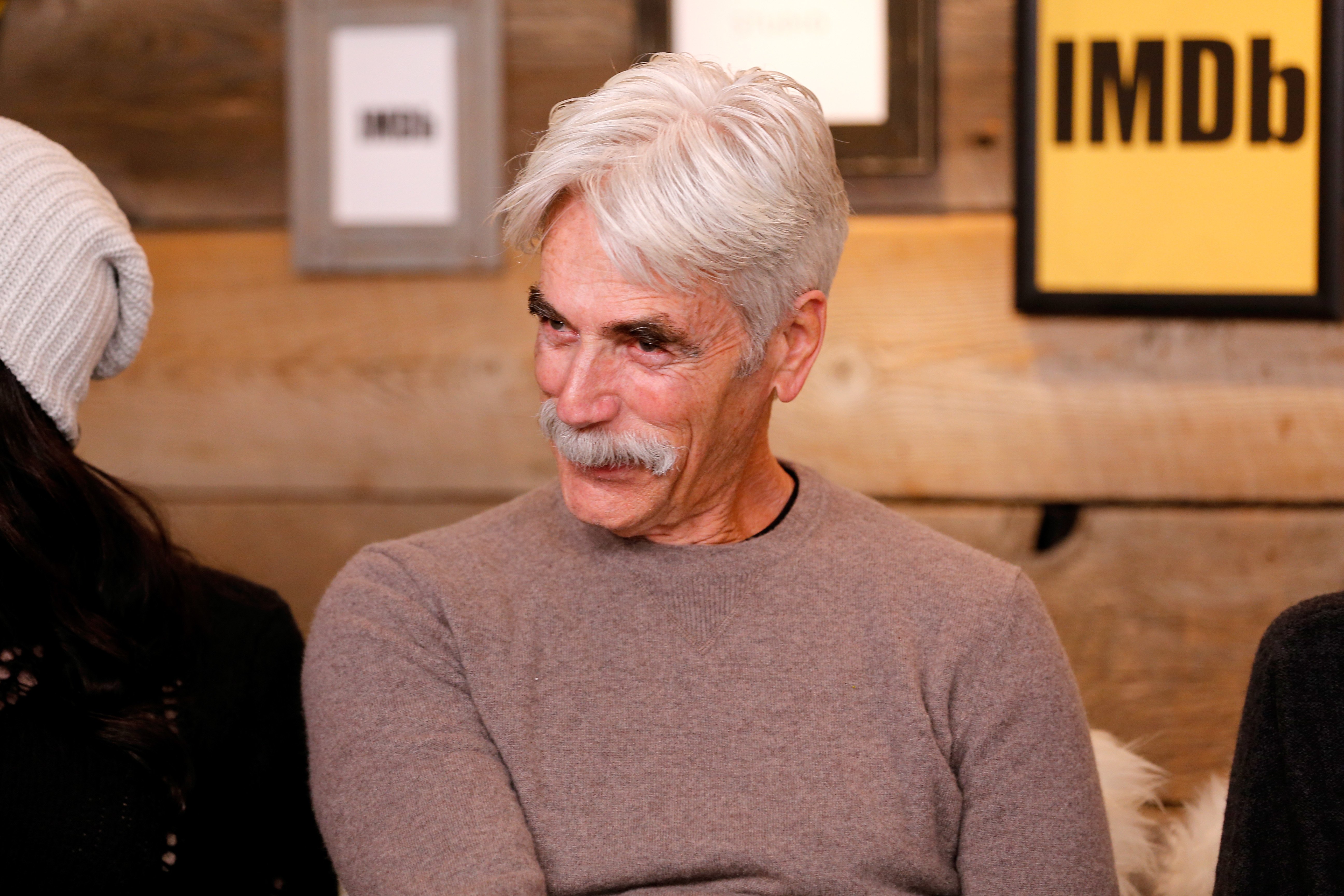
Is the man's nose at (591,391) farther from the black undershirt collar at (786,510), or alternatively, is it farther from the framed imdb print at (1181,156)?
the framed imdb print at (1181,156)

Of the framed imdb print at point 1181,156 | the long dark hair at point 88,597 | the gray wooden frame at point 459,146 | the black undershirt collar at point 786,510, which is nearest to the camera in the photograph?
the long dark hair at point 88,597

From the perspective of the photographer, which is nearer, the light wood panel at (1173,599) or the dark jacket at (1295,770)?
the dark jacket at (1295,770)

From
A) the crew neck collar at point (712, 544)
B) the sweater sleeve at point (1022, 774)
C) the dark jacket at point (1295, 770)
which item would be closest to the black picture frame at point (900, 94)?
the crew neck collar at point (712, 544)

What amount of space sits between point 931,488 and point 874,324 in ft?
0.74

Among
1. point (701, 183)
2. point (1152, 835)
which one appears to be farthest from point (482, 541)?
point (1152, 835)

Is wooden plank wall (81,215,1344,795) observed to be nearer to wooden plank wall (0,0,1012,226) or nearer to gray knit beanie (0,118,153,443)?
wooden plank wall (0,0,1012,226)

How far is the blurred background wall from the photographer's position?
162 centimetres

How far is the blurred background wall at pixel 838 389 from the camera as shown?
162 centimetres

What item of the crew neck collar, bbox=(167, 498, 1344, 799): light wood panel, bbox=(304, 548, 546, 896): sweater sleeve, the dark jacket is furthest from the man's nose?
bbox=(167, 498, 1344, 799): light wood panel

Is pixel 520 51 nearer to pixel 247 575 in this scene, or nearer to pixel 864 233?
pixel 864 233

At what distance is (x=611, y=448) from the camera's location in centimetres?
112

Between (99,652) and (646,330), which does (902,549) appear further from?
(99,652)

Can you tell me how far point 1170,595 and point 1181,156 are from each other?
548mm

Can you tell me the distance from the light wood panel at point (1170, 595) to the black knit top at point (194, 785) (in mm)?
836
